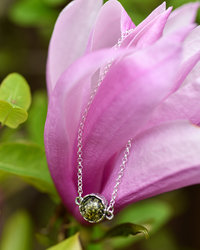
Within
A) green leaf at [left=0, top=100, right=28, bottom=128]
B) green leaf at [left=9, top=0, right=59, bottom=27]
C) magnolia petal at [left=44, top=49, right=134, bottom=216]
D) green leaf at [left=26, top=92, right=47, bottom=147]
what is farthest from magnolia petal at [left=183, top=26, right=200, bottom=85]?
green leaf at [left=9, top=0, right=59, bottom=27]

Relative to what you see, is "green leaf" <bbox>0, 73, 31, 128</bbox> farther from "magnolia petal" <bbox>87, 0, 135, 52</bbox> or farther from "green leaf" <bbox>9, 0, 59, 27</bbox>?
"green leaf" <bbox>9, 0, 59, 27</bbox>

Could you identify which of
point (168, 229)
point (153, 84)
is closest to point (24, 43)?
point (168, 229)

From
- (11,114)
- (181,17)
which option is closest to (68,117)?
(11,114)

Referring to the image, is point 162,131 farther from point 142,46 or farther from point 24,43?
point 24,43

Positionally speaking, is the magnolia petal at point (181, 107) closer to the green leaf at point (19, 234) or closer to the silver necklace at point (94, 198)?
the silver necklace at point (94, 198)

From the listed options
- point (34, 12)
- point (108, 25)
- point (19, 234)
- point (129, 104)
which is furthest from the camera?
point (34, 12)

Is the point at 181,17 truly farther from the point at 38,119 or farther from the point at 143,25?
the point at 38,119
